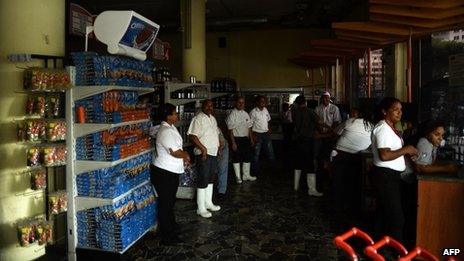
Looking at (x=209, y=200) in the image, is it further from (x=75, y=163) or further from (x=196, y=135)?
(x=75, y=163)

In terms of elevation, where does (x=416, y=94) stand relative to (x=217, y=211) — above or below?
above

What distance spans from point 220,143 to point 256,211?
1208 mm

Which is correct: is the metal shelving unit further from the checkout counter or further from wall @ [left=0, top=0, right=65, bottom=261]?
the checkout counter

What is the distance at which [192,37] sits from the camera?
8.02 meters

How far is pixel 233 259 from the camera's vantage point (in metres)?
3.95

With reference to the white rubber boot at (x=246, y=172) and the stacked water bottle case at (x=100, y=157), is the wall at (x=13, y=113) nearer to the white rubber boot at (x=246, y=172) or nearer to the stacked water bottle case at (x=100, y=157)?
the stacked water bottle case at (x=100, y=157)

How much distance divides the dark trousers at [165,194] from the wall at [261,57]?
7930mm

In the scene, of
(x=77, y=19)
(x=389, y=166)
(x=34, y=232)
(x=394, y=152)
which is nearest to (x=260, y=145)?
(x=77, y=19)

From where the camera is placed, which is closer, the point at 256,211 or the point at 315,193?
the point at 256,211

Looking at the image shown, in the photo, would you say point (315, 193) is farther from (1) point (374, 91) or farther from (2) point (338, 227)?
(1) point (374, 91)

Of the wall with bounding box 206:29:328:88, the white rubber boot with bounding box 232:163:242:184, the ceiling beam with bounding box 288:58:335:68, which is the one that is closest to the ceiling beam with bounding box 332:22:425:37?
the white rubber boot with bounding box 232:163:242:184

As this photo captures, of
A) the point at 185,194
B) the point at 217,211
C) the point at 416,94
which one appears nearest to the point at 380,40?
the point at 416,94

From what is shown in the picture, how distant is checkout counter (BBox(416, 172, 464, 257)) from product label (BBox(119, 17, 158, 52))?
3.19 metres

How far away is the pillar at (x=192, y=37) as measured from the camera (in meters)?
7.97
